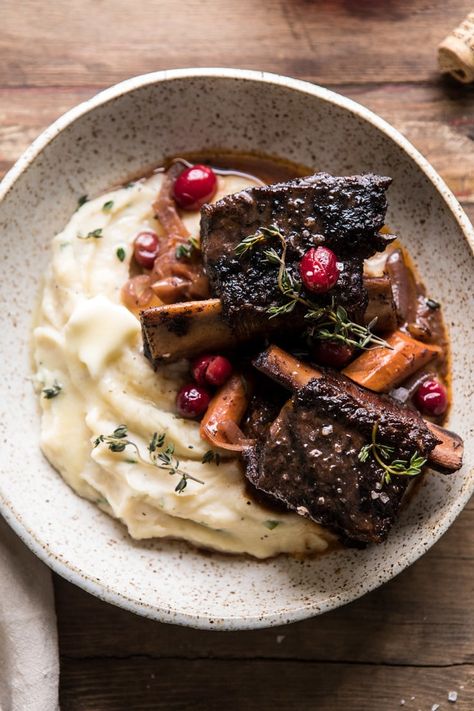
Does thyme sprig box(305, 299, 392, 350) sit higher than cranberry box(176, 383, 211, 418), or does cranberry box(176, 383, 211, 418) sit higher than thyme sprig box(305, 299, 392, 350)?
thyme sprig box(305, 299, 392, 350)

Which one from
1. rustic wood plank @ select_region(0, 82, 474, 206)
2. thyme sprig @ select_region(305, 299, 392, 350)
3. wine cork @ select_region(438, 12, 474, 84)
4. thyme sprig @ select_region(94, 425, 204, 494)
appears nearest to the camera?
thyme sprig @ select_region(305, 299, 392, 350)

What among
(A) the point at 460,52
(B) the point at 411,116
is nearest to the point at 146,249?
(B) the point at 411,116

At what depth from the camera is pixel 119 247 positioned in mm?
5070

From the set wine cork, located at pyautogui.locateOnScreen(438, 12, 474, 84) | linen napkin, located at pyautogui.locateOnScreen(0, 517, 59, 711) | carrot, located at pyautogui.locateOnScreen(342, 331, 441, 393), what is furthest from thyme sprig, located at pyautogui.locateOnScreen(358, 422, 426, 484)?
wine cork, located at pyautogui.locateOnScreen(438, 12, 474, 84)

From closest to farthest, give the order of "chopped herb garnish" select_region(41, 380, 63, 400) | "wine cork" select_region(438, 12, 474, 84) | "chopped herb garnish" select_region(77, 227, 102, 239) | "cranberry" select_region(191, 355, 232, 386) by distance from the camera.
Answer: "cranberry" select_region(191, 355, 232, 386) < "chopped herb garnish" select_region(41, 380, 63, 400) < "chopped herb garnish" select_region(77, 227, 102, 239) < "wine cork" select_region(438, 12, 474, 84)

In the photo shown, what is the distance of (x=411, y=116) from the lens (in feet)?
18.5

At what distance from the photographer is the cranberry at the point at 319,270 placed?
431 centimetres

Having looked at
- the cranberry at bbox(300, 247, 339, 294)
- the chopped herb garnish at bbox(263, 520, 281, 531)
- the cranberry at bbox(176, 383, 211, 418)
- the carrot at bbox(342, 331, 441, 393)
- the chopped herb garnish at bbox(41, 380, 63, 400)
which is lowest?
the chopped herb garnish at bbox(263, 520, 281, 531)

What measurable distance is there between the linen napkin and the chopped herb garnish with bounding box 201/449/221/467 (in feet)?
4.52

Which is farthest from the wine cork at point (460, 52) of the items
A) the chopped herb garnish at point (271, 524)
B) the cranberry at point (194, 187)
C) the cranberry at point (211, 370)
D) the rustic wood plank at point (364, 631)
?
the chopped herb garnish at point (271, 524)

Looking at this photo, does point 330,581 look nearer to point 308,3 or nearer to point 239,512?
point 239,512

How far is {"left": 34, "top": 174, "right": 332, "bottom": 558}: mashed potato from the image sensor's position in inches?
185

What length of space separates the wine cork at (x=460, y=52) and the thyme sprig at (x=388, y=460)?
2.79m

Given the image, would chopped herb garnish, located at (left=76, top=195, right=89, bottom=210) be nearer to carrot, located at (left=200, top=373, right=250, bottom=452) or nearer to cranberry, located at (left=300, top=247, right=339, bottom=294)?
carrot, located at (left=200, top=373, right=250, bottom=452)
